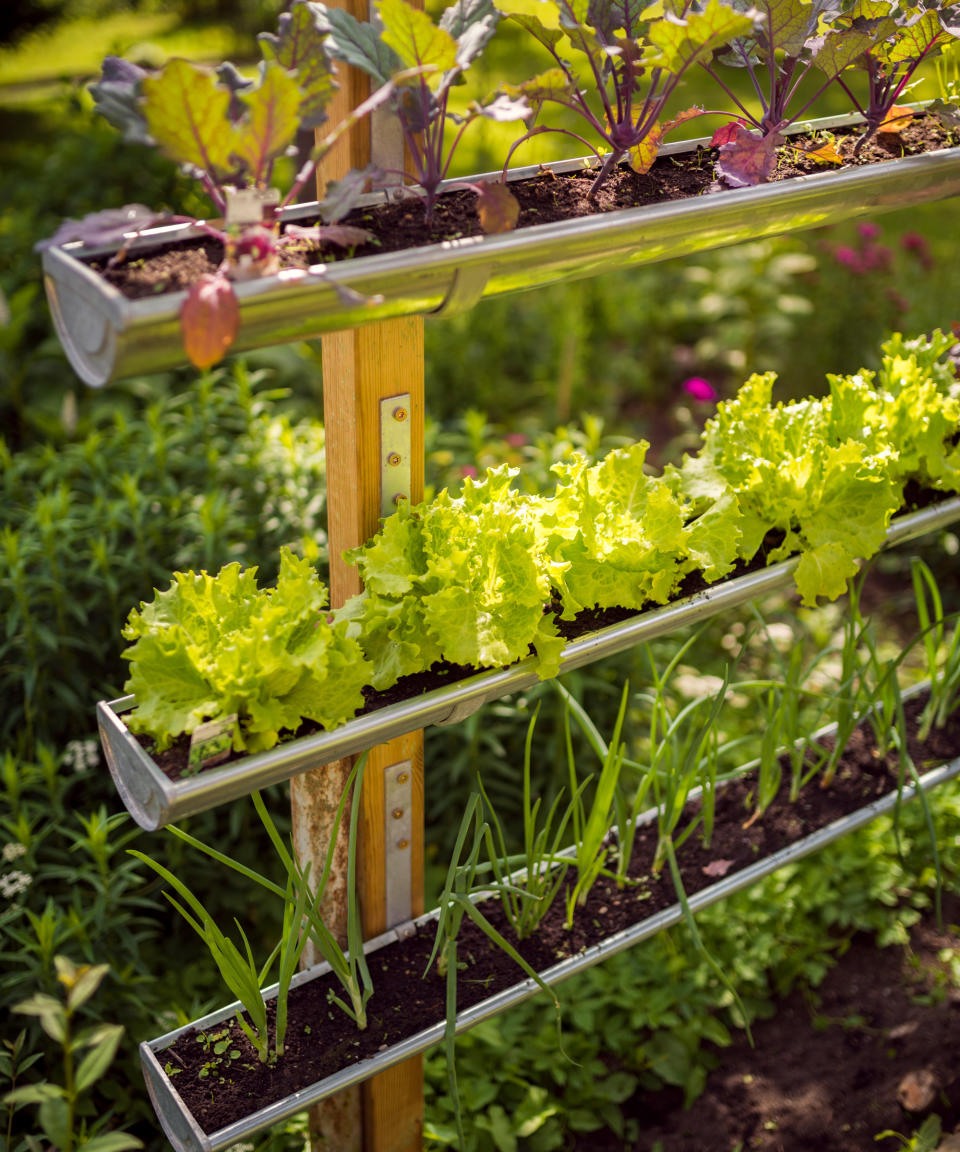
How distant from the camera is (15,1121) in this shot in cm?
206

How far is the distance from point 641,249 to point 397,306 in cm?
36

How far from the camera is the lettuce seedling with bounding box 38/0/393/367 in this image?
3.33 ft

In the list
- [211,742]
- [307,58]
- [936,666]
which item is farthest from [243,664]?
[936,666]

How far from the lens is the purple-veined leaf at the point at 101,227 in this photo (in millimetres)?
1060

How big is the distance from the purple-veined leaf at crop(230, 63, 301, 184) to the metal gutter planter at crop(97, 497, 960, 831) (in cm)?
66

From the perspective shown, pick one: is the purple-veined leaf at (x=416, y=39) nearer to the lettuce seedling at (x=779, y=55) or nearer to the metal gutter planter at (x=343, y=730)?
the lettuce seedling at (x=779, y=55)

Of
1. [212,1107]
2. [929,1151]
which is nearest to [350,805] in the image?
[212,1107]

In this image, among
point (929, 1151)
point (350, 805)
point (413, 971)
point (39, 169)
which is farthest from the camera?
point (39, 169)

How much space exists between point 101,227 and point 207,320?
0.18 metres

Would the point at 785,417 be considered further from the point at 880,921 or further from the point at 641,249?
the point at 880,921

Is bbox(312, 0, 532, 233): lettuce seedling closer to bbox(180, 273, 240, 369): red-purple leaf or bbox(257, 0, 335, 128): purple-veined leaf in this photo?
bbox(257, 0, 335, 128): purple-veined leaf

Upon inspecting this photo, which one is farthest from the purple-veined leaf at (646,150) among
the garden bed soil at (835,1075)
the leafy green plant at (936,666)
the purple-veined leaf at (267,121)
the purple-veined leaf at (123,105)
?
the garden bed soil at (835,1075)

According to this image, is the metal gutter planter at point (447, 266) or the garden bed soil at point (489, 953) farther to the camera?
the garden bed soil at point (489, 953)

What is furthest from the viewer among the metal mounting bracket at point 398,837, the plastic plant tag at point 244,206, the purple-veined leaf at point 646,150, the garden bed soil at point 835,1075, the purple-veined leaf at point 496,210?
the garden bed soil at point 835,1075
